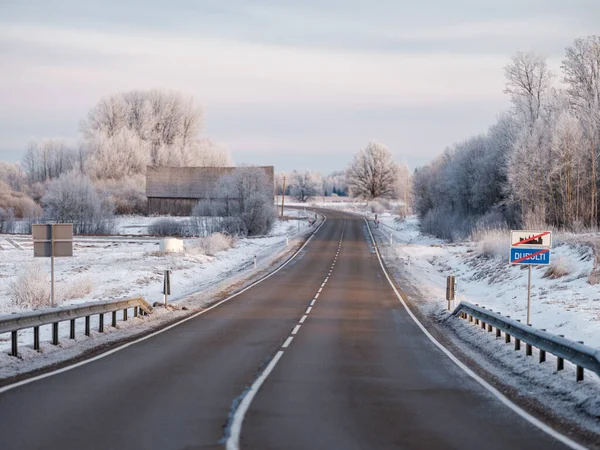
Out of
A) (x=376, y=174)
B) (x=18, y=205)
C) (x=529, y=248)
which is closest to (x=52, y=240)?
(x=529, y=248)

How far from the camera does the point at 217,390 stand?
1023 centimetres

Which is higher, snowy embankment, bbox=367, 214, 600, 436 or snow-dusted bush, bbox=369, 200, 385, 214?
snow-dusted bush, bbox=369, 200, 385, 214

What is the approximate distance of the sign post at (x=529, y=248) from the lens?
16.7 meters

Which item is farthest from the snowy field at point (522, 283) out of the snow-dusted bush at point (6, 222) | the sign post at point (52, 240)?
the snow-dusted bush at point (6, 222)

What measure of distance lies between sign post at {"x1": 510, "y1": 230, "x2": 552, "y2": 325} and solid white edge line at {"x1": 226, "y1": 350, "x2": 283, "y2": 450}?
706 centimetres

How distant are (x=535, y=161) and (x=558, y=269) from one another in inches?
1075

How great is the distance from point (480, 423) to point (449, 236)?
6189 centimetres

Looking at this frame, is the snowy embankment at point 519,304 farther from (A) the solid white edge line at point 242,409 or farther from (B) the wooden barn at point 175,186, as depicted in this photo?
(B) the wooden barn at point 175,186

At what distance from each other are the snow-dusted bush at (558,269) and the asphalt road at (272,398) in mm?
13456

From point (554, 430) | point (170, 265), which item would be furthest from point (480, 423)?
point (170, 265)

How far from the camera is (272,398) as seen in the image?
9.69 metres

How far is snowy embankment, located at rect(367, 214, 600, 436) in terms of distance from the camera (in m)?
9.68

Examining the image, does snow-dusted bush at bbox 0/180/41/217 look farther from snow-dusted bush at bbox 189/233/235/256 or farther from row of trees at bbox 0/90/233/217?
snow-dusted bush at bbox 189/233/235/256

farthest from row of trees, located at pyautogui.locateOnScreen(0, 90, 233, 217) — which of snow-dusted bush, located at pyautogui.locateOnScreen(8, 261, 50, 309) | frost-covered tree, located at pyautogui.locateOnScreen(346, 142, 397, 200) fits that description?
snow-dusted bush, located at pyautogui.locateOnScreen(8, 261, 50, 309)
